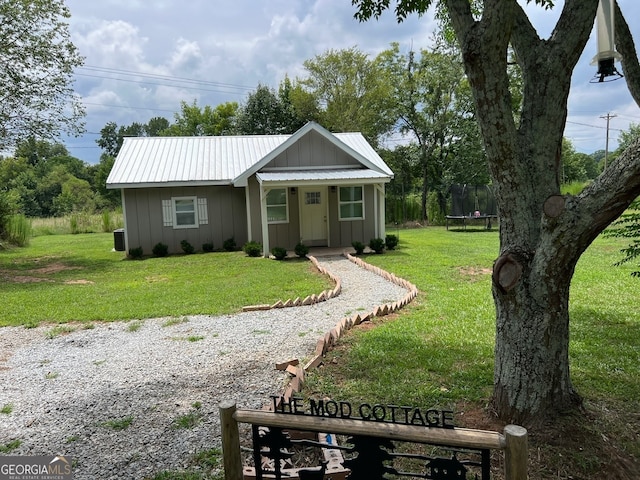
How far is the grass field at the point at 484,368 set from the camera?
2844 millimetres

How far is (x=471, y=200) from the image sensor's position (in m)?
22.8

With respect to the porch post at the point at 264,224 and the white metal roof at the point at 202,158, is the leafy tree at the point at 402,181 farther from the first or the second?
the porch post at the point at 264,224

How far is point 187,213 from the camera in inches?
610

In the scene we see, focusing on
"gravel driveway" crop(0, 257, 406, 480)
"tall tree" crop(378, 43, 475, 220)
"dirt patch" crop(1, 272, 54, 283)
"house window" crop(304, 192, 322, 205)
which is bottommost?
"gravel driveway" crop(0, 257, 406, 480)

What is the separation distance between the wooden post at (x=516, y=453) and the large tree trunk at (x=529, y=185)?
1166mm

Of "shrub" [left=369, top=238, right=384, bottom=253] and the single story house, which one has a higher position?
the single story house

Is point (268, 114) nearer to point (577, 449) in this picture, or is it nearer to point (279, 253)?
point (279, 253)

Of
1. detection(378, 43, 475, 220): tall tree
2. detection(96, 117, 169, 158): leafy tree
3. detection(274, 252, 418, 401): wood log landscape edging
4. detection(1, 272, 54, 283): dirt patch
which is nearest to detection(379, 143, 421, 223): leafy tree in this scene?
detection(378, 43, 475, 220): tall tree

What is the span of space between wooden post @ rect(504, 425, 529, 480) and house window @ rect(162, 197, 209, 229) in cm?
1450

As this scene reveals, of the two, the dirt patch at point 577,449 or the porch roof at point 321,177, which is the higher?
the porch roof at point 321,177

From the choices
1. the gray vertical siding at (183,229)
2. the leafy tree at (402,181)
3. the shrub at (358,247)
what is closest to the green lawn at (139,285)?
the gray vertical siding at (183,229)

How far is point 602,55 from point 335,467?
127 inches

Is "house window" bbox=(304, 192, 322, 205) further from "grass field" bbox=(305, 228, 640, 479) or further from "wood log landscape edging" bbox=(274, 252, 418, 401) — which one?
"grass field" bbox=(305, 228, 640, 479)

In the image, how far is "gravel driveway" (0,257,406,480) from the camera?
130 inches
